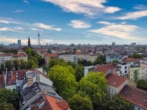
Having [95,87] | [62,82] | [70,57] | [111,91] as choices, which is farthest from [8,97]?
[70,57]

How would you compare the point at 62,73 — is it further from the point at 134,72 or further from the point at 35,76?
the point at 134,72

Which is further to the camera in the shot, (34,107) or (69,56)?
(69,56)

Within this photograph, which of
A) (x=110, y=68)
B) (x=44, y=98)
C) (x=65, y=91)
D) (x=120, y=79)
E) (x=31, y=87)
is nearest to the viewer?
(x=44, y=98)

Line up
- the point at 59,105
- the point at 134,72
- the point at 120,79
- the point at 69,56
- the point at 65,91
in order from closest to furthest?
the point at 59,105
the point at 65,91
the point at 120,79
the point at 134,72
the point at 69,56

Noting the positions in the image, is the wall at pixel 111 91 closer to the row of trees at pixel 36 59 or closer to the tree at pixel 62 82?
the tree at pixel 62 82

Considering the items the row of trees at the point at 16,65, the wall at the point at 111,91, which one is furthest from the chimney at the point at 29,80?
the row of trees at the point at 16,65

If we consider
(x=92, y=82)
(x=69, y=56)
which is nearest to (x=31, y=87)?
(x=92, y=82)

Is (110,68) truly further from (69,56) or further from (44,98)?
(69,56)

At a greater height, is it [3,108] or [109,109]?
[3,108]

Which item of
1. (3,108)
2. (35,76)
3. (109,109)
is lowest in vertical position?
(109,109)
